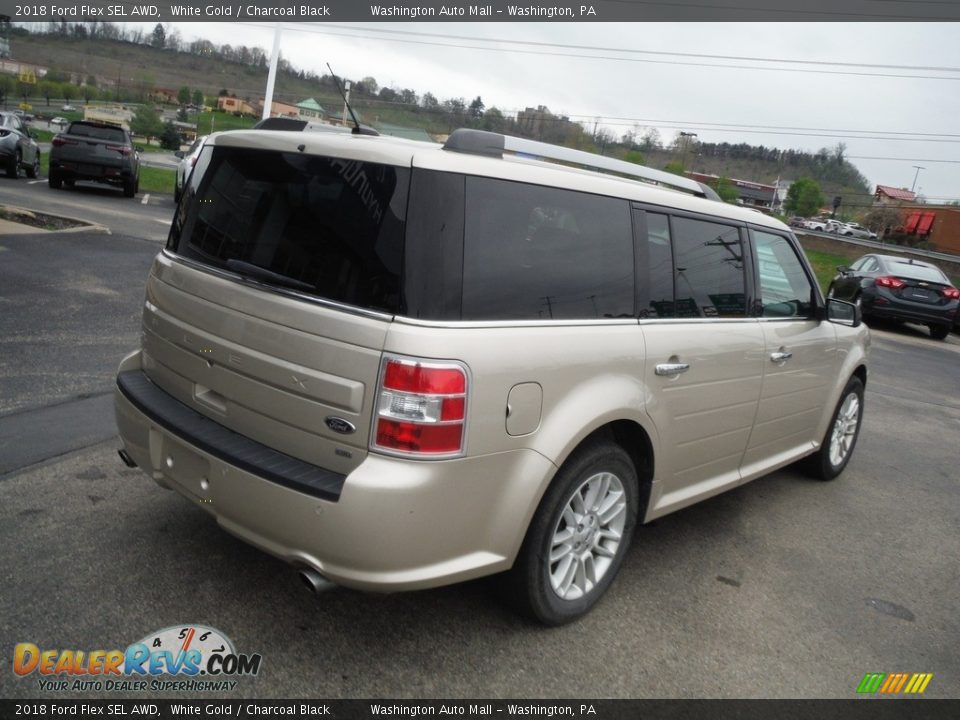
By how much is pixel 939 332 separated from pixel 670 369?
14643 millimetres

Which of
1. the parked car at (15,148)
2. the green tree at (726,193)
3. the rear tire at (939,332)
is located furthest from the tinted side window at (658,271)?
the parked car at (15,148)

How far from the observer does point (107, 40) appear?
110 metres

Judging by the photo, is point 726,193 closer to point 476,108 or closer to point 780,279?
point 476,108

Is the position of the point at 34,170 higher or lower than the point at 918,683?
lower

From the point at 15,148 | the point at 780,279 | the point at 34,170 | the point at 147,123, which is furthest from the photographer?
the point at 147,123

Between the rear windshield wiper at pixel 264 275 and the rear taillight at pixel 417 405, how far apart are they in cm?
50

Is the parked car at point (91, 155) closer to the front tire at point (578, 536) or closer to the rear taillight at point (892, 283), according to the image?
the rear taillight at point (892, 283)

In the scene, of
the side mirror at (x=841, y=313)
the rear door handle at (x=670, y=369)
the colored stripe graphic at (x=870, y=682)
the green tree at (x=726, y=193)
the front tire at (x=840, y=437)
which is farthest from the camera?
the green tree at (x=726, y=193)

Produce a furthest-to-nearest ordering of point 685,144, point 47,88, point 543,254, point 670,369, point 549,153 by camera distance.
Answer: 1. point 47,88
2. point 685,144
3. point 670,369
4. point 549,153
5. point 543,254

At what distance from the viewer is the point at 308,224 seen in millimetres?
2803

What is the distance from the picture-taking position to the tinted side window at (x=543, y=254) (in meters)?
2.71

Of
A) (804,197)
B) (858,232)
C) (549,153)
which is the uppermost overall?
(549,153)

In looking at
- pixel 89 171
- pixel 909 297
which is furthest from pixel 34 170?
pixel 909 297

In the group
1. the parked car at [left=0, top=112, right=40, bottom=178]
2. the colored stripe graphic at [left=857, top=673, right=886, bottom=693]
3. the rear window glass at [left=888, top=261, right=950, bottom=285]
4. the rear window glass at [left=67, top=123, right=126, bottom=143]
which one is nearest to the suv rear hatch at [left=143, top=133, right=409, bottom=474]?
the colored stripe graphic at [left=857, top=673, right=886, bottom=693]
